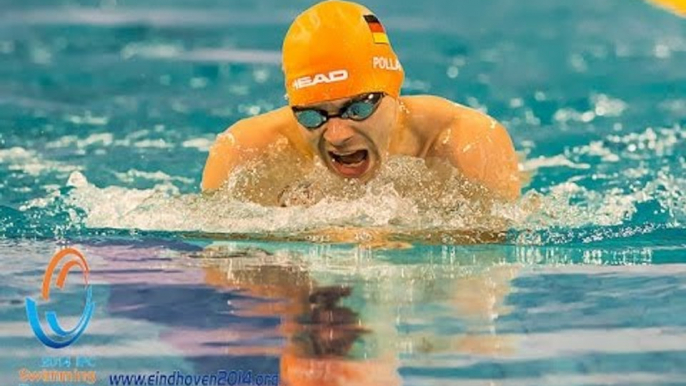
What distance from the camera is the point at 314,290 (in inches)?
137

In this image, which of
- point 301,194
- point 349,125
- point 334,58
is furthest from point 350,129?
point 301,194

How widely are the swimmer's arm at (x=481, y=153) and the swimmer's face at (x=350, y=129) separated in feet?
0.79

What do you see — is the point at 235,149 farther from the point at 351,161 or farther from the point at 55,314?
the point at 55,314

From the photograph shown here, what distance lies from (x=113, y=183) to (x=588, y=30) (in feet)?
13.3

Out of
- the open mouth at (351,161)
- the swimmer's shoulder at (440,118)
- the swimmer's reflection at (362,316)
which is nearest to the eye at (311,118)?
the open mouth at (351,161)

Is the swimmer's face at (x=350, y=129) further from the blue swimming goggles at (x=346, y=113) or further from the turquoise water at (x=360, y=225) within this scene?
the turquoise water at (x=360, y=225)

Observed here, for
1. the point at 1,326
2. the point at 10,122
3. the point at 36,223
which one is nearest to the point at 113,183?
the point at 36,223

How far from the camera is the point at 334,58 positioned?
4.18 m

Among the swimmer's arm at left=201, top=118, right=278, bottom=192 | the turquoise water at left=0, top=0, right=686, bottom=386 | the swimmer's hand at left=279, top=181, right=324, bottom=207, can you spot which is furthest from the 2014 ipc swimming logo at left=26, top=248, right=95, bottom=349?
the swimmer's hand at left=279, top=181, right=324, bottom=207

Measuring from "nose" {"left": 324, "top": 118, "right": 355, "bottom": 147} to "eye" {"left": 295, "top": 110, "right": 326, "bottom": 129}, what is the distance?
1.1 inches

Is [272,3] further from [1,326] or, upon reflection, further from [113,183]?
[1,326]

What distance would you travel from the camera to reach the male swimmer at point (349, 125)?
4.15m

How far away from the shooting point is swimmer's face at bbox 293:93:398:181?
4129 millimetres

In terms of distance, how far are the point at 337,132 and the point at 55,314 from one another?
1.20 metres
